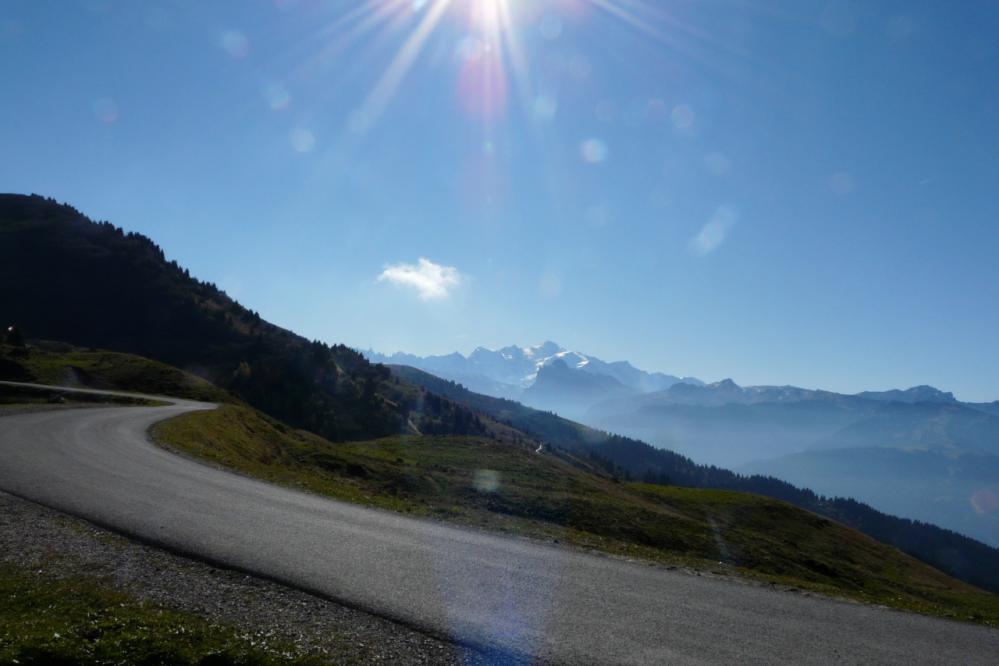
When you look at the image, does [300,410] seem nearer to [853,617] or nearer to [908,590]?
[908,590]

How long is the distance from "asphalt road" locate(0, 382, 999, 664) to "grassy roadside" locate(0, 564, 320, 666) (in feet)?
9.35

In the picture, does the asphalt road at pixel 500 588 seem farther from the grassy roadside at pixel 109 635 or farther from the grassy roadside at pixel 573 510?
the grassy roadside at pixel 573 510

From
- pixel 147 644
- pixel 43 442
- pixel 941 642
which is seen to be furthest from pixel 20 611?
pixel 43 442

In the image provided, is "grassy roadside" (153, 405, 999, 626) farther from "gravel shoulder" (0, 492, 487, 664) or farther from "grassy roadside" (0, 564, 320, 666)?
"grassy roadside" (0, 564, 320, 666)

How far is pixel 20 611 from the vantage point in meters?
11.4

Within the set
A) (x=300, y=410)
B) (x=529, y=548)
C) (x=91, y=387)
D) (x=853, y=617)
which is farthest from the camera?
(x=300, y=410)

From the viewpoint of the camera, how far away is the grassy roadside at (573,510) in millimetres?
27875

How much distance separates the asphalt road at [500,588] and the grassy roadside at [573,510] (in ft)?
11.7

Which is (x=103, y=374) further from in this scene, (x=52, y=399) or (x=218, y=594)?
(x=218, y=594)

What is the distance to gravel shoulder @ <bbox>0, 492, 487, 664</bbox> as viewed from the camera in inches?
427

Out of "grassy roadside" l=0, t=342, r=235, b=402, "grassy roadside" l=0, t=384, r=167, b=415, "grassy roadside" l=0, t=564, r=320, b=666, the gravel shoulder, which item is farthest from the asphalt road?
"grassy roadside" l=0, t=342, r=235, b=402

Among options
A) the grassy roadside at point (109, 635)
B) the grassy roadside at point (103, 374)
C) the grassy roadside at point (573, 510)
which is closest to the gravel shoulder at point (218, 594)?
the grassy roadside at point (109, 635)

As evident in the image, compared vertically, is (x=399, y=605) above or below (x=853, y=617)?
below

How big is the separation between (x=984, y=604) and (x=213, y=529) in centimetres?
5132
